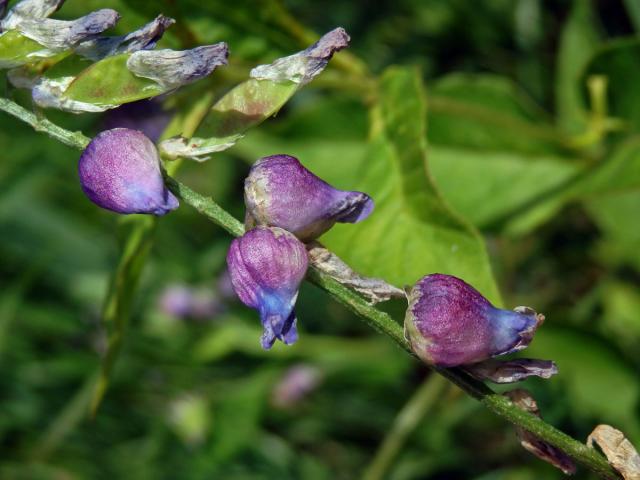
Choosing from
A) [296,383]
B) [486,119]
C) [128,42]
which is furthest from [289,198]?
[296,383]

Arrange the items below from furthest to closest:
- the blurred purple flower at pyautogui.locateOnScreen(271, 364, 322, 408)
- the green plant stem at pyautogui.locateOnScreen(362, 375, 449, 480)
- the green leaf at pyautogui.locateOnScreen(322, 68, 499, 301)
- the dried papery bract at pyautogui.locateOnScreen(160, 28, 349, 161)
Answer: the blurred purple flower at pyautogui.locateOnScreen(271, 364, 322, 408)
the green plant stem at pyautogui.locateOnScreen(362, 375, 449, 480)
the green leaf at pyautogui.locateOnScreen(322, 68, 499, 301)
the dried papery bract at pyautogui.locateOnScreen(160, 28, 349, 161)

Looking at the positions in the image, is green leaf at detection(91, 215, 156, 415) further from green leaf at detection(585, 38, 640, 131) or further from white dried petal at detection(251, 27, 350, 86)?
green leaf at detection(585, 38, 640, 131)

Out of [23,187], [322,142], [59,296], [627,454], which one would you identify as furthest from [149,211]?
[59,296]

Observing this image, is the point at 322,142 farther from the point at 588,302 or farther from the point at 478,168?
the point at 588,302

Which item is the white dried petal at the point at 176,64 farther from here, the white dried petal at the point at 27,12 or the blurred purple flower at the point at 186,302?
the blurred purple flower at the point at 186,302

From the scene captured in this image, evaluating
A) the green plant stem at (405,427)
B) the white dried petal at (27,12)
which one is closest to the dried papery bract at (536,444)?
the white dried petal at (27,12)

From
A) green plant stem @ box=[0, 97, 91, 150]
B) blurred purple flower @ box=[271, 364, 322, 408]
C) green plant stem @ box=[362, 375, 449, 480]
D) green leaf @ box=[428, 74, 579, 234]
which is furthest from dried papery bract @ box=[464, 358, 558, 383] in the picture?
blurred purple flower @ box=[271, 364, 322, 408]
